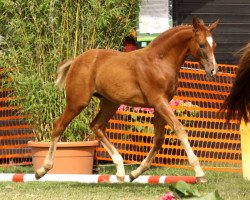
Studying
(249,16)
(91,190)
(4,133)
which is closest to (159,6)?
(249,16)

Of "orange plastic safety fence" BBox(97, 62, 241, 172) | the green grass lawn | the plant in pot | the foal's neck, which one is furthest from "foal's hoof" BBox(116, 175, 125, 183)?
"orange plastic safety fence" BBox(97, 62, 241, 172)

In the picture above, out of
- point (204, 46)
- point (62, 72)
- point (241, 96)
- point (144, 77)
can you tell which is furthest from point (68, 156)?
point (241, 96)

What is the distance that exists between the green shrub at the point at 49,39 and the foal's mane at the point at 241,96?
257cm

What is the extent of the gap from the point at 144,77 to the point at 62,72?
1.20 meters

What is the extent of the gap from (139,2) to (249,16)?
469 cm

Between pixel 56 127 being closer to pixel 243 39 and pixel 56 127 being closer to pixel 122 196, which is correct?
pixel 122 196

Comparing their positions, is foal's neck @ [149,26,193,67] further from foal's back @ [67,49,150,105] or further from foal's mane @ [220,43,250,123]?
foal's mane @ [220,43,250,123]

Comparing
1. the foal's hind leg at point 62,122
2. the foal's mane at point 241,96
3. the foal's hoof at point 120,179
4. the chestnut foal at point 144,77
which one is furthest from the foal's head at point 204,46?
the foal's hoof at point 120,179

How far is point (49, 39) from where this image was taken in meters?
9.45

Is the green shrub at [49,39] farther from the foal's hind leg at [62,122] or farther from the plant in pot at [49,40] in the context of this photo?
the foal's hind leg at [62,122]

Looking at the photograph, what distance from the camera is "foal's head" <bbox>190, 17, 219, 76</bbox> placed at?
25.0 ft

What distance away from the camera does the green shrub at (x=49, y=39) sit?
9352mm

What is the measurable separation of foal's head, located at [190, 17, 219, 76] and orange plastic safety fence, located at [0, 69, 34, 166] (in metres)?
3.55

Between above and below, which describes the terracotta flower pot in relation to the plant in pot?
below
